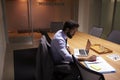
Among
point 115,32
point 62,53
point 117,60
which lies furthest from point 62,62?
point 115,32

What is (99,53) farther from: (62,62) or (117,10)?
(117,10)

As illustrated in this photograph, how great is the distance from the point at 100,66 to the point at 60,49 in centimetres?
59

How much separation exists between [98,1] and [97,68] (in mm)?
4447

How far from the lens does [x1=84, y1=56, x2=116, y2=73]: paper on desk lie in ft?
5.09

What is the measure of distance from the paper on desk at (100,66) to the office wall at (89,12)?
13.1 feet

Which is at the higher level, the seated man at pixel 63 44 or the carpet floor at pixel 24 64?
the seated man at pixel 63 44

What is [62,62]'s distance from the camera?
201cm

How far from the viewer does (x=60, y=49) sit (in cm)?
199

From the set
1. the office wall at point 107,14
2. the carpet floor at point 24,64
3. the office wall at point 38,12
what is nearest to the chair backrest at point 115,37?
the carpet floor at point 24,64

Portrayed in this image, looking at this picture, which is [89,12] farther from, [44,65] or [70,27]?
[44,65]

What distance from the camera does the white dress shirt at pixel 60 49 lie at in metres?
1.95

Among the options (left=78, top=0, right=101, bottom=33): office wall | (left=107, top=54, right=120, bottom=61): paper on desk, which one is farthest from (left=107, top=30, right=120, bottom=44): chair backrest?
(left=78, top=0, right=101, bottom=33): office wall

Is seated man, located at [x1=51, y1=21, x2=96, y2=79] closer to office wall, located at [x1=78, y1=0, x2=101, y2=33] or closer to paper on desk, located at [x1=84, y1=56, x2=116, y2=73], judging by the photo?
paper on desk, located at [x1=84, y1=56, x2=116, y2=73]

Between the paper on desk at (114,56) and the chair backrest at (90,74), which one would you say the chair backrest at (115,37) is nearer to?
the paper on desk at (114,56)
